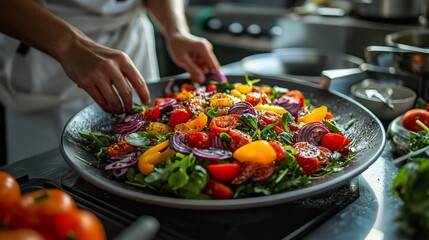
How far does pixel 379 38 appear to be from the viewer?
247 centimetres

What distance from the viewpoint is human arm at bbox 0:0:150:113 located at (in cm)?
118

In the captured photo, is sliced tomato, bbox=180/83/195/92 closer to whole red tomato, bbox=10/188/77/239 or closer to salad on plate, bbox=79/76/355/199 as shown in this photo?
salad on plate, bbox=79/76/355/199

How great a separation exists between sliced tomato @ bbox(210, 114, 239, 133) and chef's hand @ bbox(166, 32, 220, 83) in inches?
18.7

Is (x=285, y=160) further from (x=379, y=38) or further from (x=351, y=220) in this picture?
(x=379, y=38)

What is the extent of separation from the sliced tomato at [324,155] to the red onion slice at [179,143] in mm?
288

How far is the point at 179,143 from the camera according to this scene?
41.4 inches

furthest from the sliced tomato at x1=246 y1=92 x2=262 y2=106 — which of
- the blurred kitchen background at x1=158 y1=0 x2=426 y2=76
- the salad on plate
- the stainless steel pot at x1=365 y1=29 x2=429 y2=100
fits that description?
the blurred kitchen background at x1=158 y1=0 x2=426 y2=76

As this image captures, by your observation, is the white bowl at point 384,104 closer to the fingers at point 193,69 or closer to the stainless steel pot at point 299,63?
the stainless steel pot at point 299,63

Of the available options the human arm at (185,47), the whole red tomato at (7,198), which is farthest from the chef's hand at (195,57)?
the whole red tomato at (7,198)

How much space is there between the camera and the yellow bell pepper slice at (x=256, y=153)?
96cm

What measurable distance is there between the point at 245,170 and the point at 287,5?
9.07 feet

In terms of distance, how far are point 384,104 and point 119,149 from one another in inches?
32.7

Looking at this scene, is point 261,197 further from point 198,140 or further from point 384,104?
point 384,104

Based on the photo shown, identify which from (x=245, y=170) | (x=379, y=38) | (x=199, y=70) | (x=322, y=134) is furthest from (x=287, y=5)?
(x=245, y=170)
